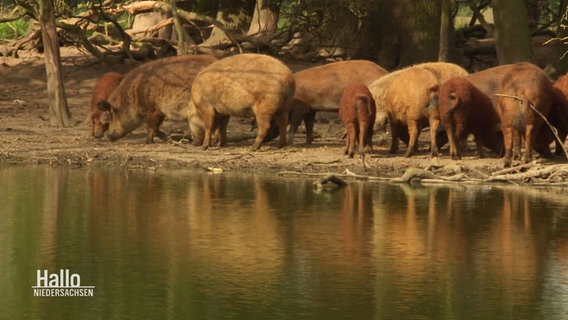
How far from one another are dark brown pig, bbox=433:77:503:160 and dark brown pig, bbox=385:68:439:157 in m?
0.34

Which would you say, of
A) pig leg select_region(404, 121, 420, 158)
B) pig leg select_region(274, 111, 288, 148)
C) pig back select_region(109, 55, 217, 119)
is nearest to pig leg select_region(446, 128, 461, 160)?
pig leg select_region(404, 121, 420, 158)

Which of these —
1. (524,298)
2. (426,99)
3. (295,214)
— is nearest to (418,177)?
(426,99)

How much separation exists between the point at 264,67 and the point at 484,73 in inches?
111

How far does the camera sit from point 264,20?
82.9 ft

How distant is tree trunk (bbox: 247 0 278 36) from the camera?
24875 millimetres

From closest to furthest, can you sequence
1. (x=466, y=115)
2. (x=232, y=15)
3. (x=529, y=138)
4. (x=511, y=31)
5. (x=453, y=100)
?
(x=529, y=138), (x=453, y=100), (x=466, y=115), (x=511, y=31), (x=232, y=15)

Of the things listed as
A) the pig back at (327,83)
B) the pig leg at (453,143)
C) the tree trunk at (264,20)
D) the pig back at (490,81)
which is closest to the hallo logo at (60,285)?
the pig leg at (453,143)

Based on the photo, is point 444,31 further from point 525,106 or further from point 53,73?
point 53,73

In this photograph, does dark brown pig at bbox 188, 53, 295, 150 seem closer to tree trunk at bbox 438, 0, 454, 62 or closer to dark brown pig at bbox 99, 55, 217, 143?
dark brown pig at bbox 99, 55, 217, 143

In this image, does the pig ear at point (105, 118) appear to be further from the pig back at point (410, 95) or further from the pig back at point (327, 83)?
the pig back at point (410, 95)

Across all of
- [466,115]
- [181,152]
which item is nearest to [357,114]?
[466,115]

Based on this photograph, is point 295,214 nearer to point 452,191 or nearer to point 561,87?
point 452,191

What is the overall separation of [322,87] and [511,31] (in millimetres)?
3798

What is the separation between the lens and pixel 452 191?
1473 centimetres
